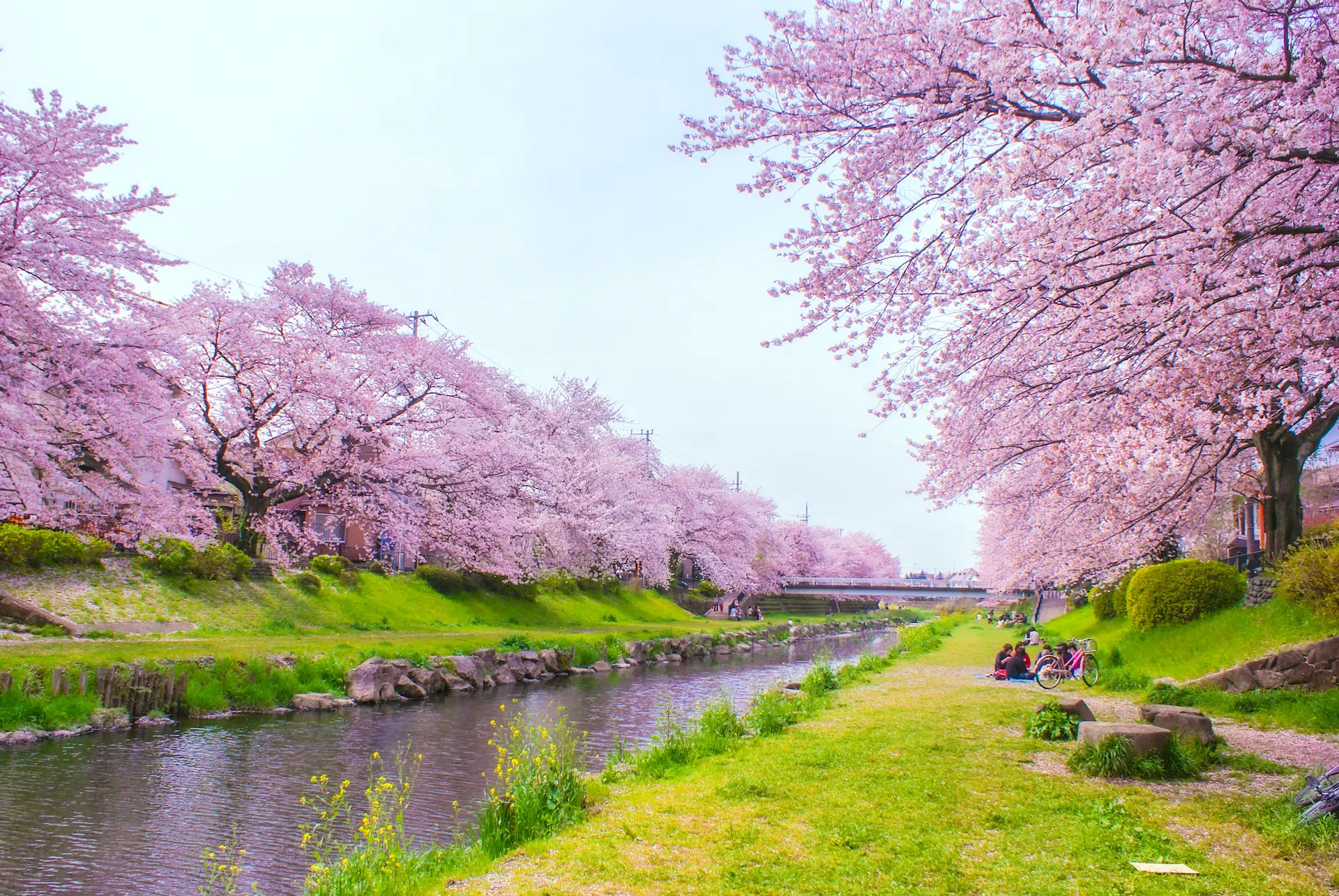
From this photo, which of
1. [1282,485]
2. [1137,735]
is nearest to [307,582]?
[1137,735]

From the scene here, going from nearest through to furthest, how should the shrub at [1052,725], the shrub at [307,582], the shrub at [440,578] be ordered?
1. the shrub at [1052,725]
2. the shrub at [307,582]
3. the shrub at [440,578]

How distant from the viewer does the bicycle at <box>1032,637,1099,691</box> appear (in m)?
15.5

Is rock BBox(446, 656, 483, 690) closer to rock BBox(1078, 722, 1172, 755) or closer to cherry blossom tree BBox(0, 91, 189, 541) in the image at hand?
cherry blossom tree BBox(0, 91, 189, 541)

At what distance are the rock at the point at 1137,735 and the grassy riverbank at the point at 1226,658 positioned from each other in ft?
12.3

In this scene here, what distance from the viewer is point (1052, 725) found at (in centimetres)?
948

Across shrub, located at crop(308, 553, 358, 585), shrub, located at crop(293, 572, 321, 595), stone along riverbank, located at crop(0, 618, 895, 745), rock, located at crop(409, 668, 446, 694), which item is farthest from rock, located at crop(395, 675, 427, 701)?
shrub, located at crop(308, 553, 358, 585)

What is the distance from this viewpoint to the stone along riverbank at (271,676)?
11.4m

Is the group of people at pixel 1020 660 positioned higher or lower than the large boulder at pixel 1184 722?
lower

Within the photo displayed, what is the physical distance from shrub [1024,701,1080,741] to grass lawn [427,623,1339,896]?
0.57m

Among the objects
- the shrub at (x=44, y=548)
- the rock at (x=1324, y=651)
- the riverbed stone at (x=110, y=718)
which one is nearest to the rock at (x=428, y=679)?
the riverbed stone at (x=110, y=718)

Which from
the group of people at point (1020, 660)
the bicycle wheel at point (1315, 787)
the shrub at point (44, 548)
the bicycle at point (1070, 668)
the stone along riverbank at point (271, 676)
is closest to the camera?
the bicycle wheel at point (1315, 787)

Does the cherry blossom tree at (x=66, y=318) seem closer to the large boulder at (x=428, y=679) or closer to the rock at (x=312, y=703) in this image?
the rock at (x=312, y=703)

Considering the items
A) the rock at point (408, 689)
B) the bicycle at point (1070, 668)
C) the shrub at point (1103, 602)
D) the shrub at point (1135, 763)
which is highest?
the shrub at point (1103, 602)

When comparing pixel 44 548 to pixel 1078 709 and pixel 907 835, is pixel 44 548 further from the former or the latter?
pixel 1078 709
